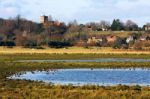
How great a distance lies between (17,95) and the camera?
1178 inches

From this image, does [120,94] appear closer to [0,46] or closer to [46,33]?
[0,46]

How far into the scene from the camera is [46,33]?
193625 mm

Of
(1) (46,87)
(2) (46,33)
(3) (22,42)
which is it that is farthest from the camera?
(2) (46,33)

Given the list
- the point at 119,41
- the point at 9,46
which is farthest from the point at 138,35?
the point at 9,46

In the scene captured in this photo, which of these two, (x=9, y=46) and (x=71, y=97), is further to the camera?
(x=9, y=46)

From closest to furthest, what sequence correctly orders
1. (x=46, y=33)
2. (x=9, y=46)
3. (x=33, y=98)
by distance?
→ (x=33, y=98)
(x=9, y=46)
(x=46, y=33)

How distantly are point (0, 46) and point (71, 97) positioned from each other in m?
97.9

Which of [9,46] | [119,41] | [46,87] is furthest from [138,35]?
[46,87]

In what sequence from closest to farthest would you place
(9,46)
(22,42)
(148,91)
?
(148,91), (9,46), (22,42)

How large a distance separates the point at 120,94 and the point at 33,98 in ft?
16.8

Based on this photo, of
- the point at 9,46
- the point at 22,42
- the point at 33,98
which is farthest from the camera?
the point at 22,42

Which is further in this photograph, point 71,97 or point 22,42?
point 22,42

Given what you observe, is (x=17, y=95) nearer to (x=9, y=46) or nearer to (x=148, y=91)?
(x=148, y=91)

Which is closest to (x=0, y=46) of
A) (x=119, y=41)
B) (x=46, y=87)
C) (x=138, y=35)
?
(x=119, y=41)
